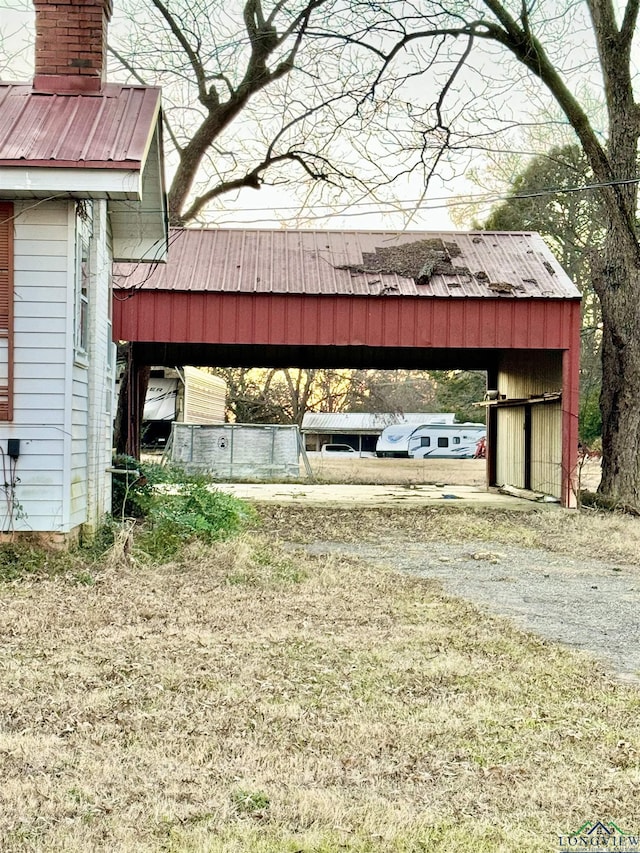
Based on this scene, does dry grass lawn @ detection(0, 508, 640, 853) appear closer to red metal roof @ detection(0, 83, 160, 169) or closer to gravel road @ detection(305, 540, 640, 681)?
gravel road @ detection(305, 540, 640, 681)

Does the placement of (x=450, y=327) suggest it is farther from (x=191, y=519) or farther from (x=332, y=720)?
(x=332, y=720)

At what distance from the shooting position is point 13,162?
806 cm

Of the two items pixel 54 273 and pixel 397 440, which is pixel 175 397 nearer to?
pixel 397 440

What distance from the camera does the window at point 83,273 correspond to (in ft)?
29.3

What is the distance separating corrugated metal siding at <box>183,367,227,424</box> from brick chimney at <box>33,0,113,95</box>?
1979cm

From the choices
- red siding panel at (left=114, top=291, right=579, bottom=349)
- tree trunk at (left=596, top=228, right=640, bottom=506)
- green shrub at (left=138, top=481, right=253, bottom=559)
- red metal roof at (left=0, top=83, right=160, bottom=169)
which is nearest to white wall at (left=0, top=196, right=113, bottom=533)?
red metal roof at (left=0, top=83, right=160, bottom=169)

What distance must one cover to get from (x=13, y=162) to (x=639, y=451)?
12271 millimetres

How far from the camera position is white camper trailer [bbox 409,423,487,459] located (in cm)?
3838

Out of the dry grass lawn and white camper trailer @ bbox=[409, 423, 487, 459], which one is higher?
white camper trailer @ bbox=[409, 423, 487, 459]

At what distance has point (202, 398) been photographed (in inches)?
1261

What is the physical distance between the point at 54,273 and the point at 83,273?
108 centimetres

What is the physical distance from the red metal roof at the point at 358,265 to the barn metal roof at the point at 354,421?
25.0 metres

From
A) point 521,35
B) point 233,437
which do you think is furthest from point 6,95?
point 233,437

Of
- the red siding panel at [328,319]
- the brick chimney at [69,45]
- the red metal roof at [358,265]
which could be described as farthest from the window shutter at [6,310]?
the red siding panel at [328,319]
